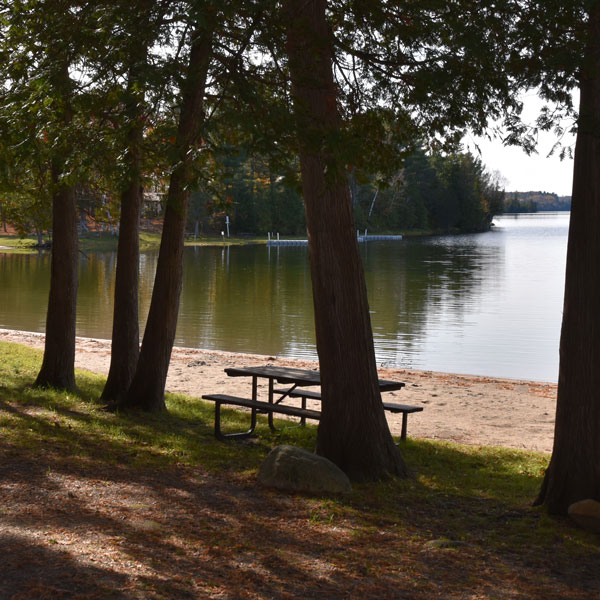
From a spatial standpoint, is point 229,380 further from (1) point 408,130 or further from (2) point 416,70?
(2) point 416,70

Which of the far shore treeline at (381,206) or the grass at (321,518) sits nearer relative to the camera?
the grass at (321,518)

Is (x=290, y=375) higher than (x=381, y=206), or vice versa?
(x=381, y=206)

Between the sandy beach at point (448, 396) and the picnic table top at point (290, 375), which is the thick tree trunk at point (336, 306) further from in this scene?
the sandy beach at point (448, 396)

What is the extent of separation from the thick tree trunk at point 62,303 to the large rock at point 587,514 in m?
7.09

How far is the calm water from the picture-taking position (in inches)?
786

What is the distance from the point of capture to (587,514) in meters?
5.86

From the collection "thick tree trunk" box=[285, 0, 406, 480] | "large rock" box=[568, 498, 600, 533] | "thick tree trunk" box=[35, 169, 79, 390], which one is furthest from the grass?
"thick tree trunk" box=[35, 169, 79, 390]

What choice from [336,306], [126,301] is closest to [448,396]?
[126,301]

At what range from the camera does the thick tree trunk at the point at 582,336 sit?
19.6ft

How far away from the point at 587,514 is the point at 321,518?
1950 mm

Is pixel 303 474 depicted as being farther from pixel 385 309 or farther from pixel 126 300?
pixel 385 309

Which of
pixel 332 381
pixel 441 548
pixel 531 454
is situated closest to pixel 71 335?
pixel 332 381

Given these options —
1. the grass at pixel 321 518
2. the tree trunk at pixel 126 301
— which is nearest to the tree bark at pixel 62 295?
the tree trunk at pixel 126 301

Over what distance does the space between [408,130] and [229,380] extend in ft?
22.4
